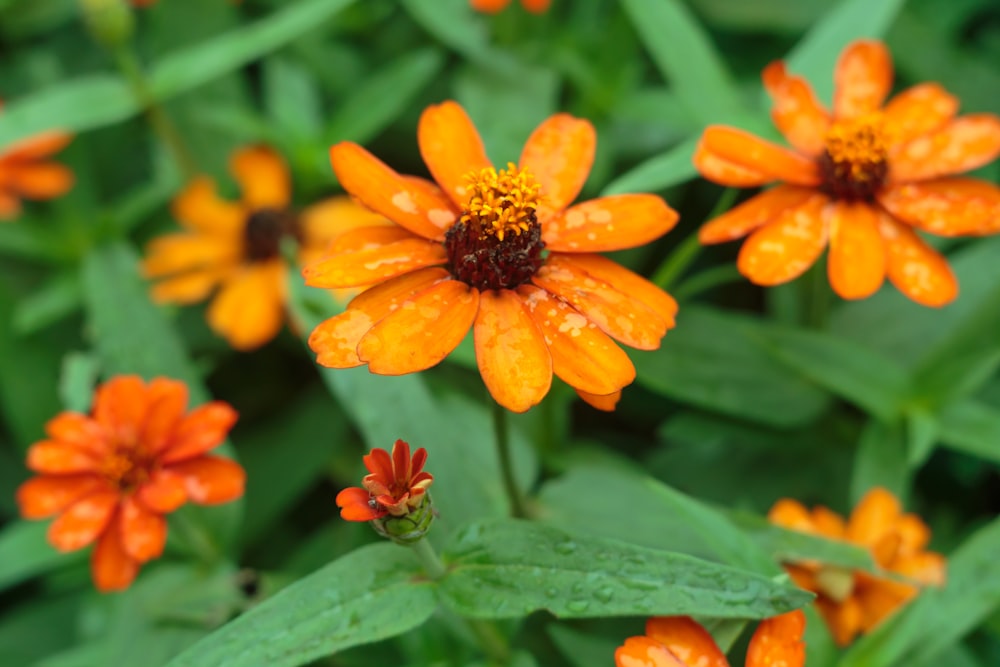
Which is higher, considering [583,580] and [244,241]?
[244,241]

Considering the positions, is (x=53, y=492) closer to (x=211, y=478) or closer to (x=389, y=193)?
(x=211, y=478)

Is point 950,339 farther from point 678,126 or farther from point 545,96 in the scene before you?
point 545,96

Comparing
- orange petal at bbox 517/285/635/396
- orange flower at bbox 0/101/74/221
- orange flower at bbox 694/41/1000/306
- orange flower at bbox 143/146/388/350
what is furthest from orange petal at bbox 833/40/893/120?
orange flower at bbox 0/101/74/221

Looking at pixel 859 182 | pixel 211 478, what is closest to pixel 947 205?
pixel 859 182

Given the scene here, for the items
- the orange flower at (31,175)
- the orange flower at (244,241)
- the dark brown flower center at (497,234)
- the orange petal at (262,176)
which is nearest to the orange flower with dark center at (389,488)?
the dark brown flower center at (497,234)

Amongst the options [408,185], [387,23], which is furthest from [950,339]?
[387,23]

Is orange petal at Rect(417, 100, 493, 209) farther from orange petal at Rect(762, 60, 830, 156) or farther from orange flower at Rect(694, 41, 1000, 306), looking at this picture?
orange petal at Rect(762, 60, 830, 156)
